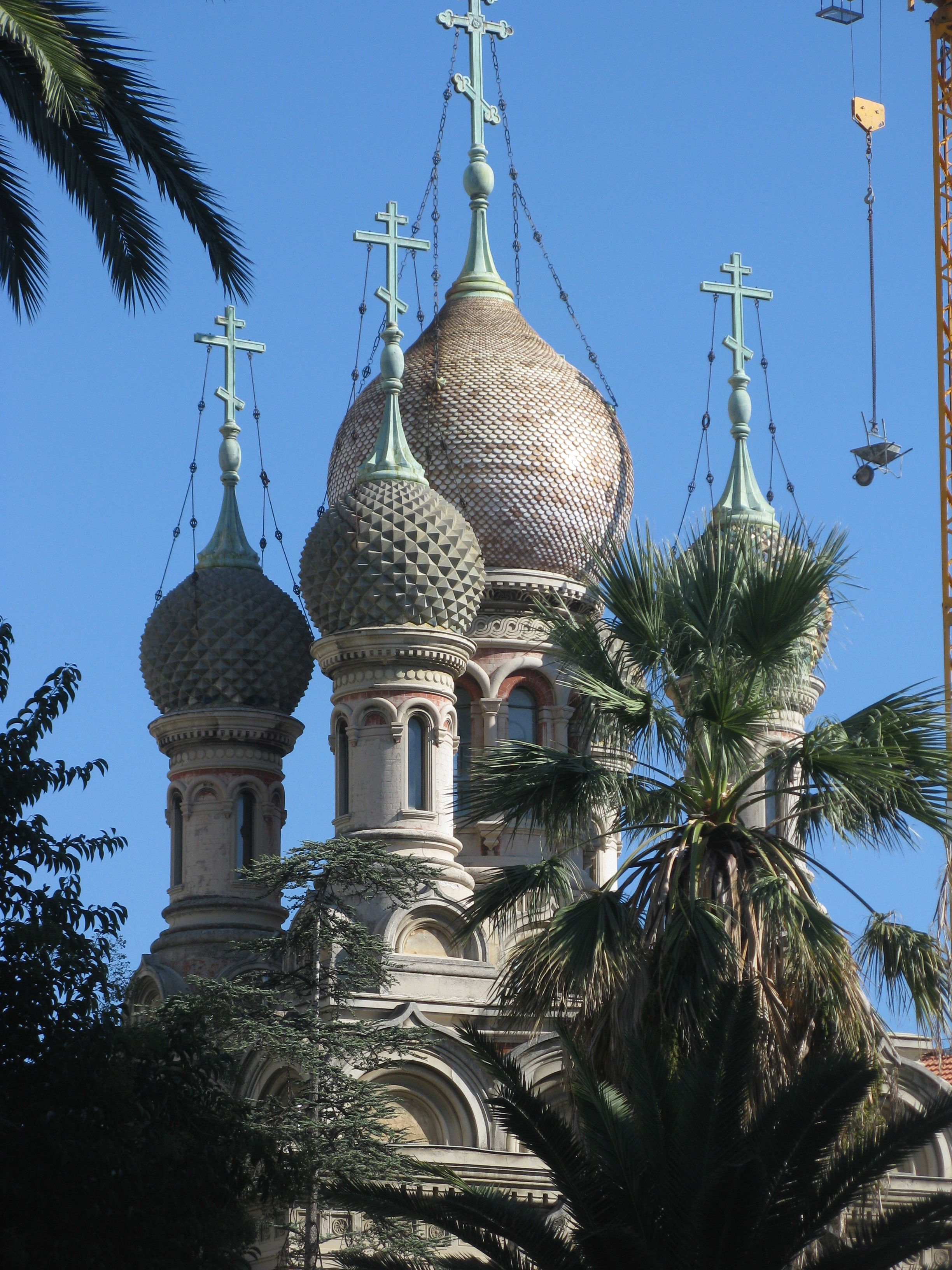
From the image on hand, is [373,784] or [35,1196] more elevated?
[373,784]

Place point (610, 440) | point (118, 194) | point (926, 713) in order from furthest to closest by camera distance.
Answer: point (610, 440) → point (926, 713) → point (118, 194)

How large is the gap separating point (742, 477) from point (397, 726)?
789 cm

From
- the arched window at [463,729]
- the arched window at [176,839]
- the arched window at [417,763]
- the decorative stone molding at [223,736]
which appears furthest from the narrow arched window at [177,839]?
the arched window at [417,763]

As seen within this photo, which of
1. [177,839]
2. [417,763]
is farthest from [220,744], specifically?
[417,763]

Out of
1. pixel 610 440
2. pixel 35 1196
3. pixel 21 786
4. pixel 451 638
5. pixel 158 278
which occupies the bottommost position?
pixel 35 1196

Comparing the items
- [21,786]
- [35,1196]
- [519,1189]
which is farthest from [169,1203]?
[519,1189]

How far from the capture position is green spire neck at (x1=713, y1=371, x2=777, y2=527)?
118 ft

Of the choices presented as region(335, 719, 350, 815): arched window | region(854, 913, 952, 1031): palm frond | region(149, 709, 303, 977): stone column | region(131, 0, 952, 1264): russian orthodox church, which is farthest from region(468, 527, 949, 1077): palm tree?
region(149, 709, 303, 977): stone column

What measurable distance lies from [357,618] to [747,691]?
13860mm

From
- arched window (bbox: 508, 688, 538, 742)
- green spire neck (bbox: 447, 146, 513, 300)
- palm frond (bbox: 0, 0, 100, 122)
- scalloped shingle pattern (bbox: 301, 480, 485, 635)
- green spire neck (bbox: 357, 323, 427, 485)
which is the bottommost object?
palm frond (bbox: 0, 0, 100, 122)

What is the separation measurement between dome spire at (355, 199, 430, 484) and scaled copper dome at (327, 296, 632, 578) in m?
1.75

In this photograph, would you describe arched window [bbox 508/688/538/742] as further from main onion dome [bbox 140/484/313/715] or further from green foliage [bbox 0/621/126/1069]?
green foliage [bbox 0/621/126/1069]

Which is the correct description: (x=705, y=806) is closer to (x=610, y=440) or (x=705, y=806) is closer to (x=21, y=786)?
(x=21, y=786)

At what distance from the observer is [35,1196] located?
15.0 metres
